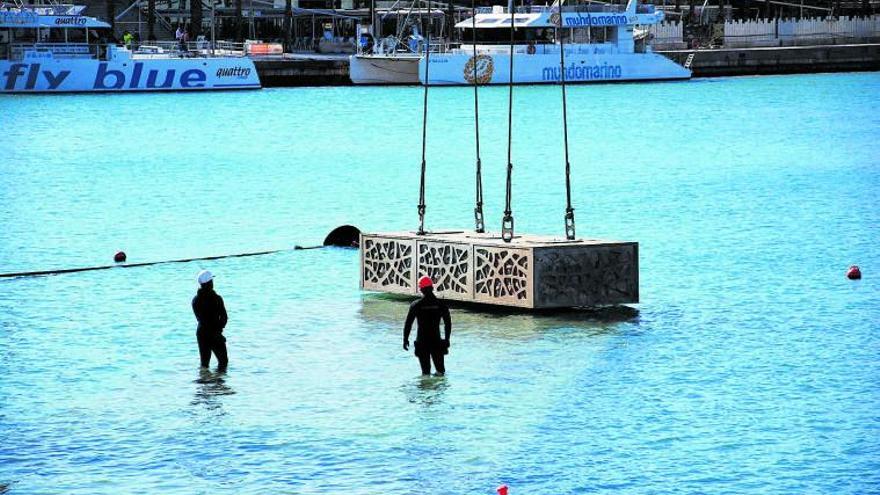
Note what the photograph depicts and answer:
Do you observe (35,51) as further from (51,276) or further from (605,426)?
(605,426)

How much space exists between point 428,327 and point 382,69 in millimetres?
91740

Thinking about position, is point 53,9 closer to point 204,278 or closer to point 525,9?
point 525,9

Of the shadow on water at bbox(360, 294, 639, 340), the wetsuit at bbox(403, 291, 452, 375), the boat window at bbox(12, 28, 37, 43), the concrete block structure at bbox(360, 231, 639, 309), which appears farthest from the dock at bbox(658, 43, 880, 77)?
the wetsuit at bbox(403, 291, 452, 375)

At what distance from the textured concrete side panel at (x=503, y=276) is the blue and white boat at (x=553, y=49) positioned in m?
79.4

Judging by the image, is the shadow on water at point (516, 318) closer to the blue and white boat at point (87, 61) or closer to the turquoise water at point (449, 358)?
the turquoise water at point (449, 358)

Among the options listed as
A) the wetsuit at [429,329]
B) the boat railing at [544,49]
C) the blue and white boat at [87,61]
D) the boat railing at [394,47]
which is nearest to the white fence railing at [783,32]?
the boat railing at [544,49]

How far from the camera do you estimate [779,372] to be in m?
25.0

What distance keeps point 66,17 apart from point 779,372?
8067cm

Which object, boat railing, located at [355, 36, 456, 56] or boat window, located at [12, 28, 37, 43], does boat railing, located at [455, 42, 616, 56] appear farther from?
boat window, located at [12, 28, 37, 43]

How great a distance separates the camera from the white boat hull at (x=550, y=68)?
366 feet

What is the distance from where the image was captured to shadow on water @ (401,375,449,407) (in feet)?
74.6

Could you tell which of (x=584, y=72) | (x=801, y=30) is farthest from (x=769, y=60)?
(x=584, y=72)

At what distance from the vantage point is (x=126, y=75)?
10712 cm

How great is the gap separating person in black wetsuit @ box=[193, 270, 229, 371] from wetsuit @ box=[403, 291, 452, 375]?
7.53 feet
